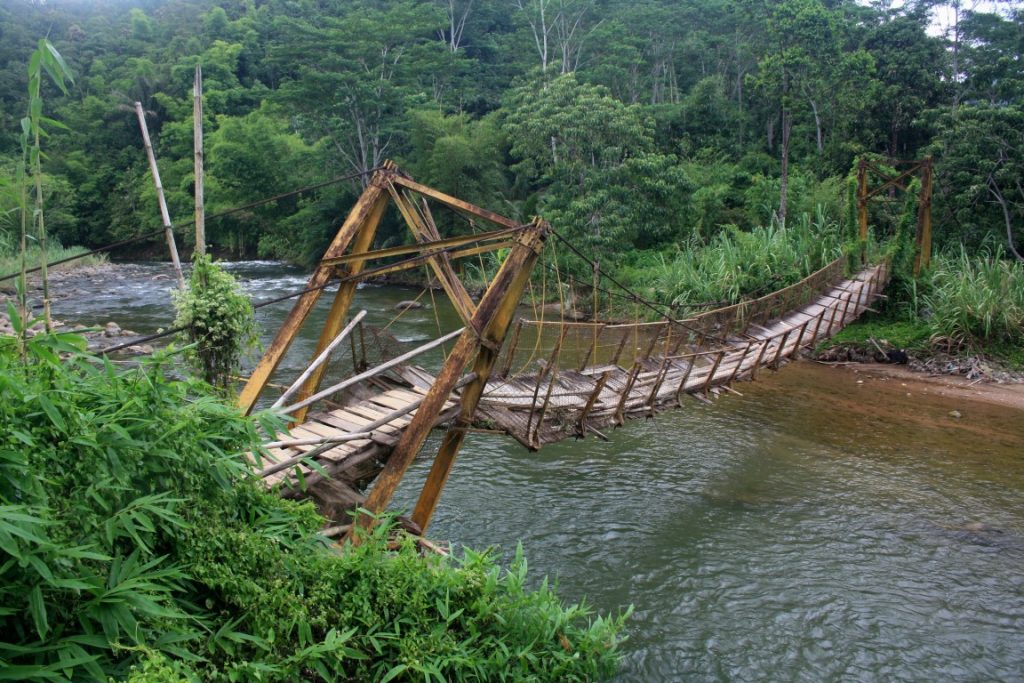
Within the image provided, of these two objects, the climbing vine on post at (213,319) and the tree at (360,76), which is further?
the tree at (360,76)

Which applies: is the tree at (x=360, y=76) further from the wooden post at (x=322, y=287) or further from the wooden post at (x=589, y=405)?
the wooden post at (x=589, y=405)

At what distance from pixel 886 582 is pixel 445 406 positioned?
14.4 ft

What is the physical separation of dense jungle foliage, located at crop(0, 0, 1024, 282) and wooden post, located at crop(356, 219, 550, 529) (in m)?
12.6

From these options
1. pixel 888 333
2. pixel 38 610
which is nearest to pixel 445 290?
pixel 38 610

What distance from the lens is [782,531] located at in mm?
7992

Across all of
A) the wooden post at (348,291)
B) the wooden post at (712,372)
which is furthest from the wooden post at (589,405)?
the wooden post at (348,291)

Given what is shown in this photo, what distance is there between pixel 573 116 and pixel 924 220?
28.6ft

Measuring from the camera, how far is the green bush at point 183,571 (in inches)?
108

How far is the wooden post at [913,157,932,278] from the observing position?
15023 mm

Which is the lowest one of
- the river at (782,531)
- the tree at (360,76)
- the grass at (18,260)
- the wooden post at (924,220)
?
the grass at (18,260)

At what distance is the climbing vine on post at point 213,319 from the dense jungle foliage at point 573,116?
45.7ft

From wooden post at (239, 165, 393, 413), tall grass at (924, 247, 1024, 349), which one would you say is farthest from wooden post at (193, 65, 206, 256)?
tall grass at (924, 247, 1024, 349)

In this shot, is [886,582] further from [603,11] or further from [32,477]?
[603,11]

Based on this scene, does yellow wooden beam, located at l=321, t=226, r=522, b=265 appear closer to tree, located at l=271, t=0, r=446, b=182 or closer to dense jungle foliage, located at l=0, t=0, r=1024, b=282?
dense jungle foliage, located at l=0, t=0, r=1024, b=282
